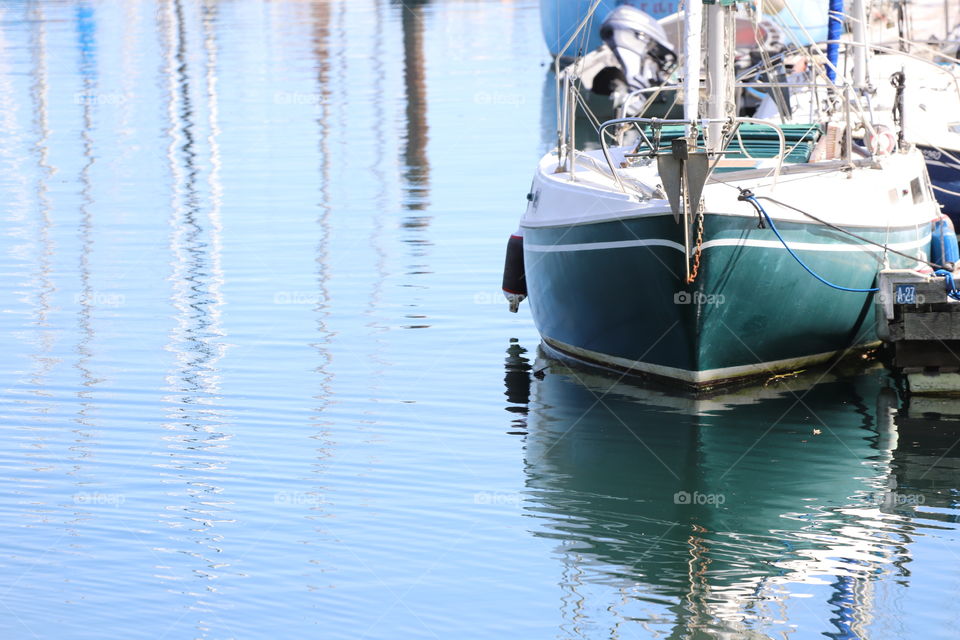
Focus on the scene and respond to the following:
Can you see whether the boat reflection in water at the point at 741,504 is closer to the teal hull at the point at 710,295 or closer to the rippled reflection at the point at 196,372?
the teal hull at the point at 710,295

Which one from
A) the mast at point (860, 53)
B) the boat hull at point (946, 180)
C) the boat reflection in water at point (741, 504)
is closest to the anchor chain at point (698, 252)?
the boat reflection in water at point (741, 504)

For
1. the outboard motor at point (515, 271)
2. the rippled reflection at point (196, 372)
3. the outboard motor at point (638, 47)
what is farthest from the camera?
the outboard motor at point (638, 47)

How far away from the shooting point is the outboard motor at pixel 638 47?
1325 inches

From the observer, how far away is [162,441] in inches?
470

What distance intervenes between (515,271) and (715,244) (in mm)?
3246

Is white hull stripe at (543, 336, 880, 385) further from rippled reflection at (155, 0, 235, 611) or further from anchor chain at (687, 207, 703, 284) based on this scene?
rippled reflection at (155, 0, 235, 611)

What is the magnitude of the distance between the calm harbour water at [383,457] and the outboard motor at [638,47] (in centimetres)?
1070

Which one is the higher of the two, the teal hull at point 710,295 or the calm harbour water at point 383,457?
the teal hull at point 710,295

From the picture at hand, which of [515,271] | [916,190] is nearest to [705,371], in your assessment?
[515,271]

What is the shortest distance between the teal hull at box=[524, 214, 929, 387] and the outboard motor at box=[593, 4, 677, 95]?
783 inches

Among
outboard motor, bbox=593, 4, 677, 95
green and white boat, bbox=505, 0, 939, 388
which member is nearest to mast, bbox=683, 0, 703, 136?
green and white boat, bbox=505, 0, 939, 388

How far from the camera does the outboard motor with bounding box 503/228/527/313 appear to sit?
15.3 metres

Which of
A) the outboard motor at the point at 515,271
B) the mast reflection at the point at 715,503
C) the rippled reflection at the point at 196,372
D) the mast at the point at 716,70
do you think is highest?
the mast at the point at 716,70

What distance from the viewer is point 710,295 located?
12.7 metres
